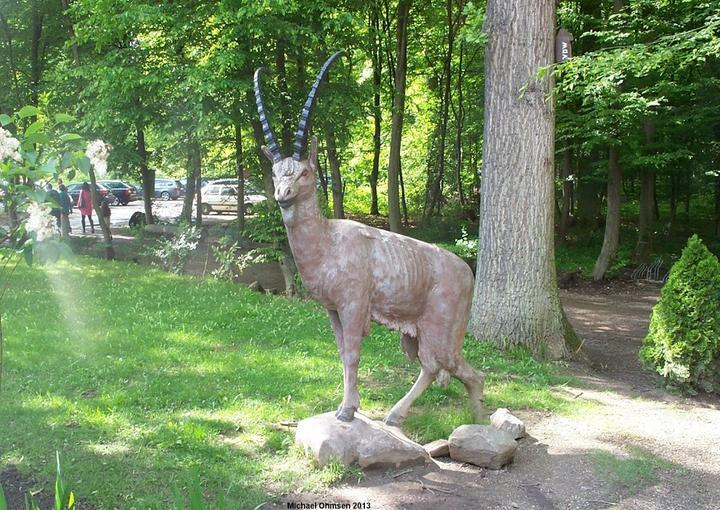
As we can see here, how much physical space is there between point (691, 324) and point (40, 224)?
251 inches

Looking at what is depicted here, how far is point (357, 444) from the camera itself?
15.6ft

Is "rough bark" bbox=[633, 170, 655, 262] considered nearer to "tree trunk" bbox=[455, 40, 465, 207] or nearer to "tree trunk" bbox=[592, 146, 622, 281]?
"tree trunk" bbox=[592, 146, 622, 281]

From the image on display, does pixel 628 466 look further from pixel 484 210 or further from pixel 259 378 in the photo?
pixel 484 210

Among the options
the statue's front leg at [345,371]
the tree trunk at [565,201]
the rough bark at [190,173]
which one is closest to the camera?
the statue's front leg at [345,371]

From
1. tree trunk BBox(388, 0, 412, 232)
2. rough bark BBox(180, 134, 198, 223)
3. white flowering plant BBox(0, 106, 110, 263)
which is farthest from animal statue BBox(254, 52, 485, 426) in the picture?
tree trunk BBox(388, 0, 412, 232)

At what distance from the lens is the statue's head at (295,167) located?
4328mm

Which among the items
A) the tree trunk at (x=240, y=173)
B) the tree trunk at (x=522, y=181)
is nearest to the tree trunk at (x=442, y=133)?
the tree trunk at (x=240, y=173)

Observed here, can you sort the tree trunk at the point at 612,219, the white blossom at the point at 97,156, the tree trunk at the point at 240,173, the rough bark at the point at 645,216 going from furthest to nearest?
1. the rough bark at the point at 645,216
2. the tree trunk at the point at 240,173
3. the tree trunk at the point at 612,219
4. the white blossom at the point at 97,156

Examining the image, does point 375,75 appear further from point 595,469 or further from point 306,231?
point 595,469

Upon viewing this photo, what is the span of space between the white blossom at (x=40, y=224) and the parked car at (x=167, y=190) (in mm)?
39989

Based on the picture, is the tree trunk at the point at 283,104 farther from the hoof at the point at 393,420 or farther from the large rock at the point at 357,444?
the large rock at the point at 357,444

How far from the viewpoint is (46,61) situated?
18.6 metres

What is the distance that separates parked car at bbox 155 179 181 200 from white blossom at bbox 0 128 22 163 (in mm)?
39928

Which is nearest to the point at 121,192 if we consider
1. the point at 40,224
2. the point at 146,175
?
the point at 146,175
